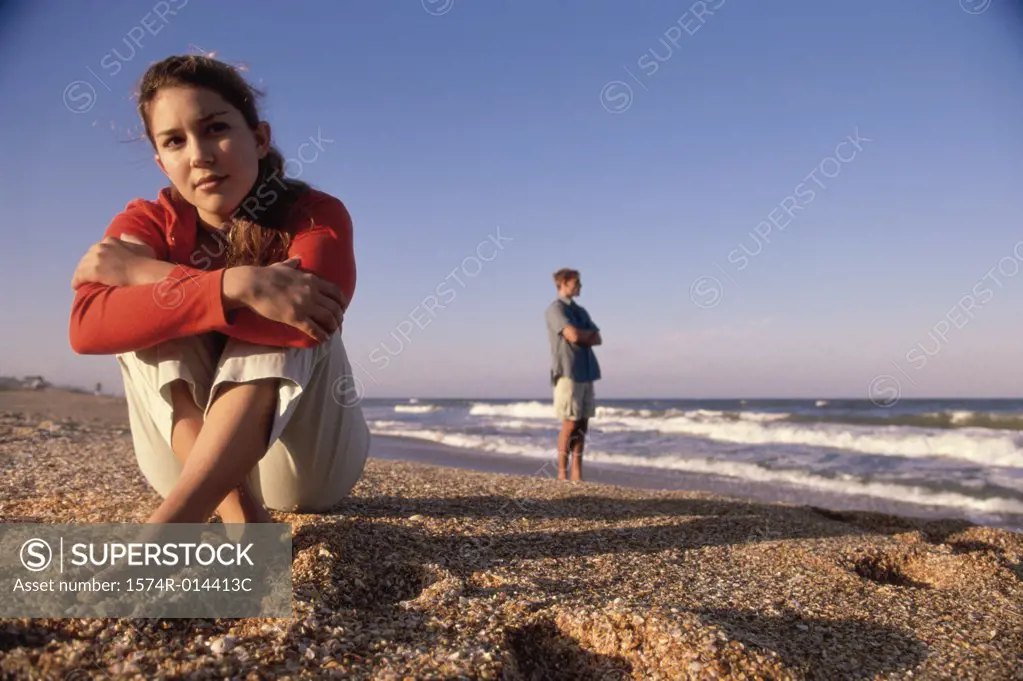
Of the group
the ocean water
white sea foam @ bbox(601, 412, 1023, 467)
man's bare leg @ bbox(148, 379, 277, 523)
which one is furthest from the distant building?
man's bare leg @ bbox(148, 379, 277, 523)

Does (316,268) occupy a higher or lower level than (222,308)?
higher

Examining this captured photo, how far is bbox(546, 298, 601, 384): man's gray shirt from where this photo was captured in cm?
670

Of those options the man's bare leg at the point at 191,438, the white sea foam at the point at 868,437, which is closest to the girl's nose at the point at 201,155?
the man's bare leg at the point at 191,438

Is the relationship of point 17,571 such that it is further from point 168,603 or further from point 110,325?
point 110,325

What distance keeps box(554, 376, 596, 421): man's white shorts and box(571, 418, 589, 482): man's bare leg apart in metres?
0.15

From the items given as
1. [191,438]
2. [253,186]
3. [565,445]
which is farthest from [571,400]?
[191,438]

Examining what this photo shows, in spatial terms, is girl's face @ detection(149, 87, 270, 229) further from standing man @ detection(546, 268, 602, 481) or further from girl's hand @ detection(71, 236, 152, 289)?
standing man @ detection(546, 268, 602, 481)

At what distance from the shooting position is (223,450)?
5.74 feet

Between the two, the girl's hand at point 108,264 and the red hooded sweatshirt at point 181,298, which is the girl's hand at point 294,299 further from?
the girl's hand at point 108,264

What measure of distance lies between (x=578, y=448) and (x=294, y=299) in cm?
529

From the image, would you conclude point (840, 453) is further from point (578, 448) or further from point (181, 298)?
point (181, 298)

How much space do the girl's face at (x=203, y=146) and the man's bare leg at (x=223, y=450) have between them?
0.66 metres

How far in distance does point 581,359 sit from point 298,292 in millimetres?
5161

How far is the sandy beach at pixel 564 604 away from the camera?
139 cm
